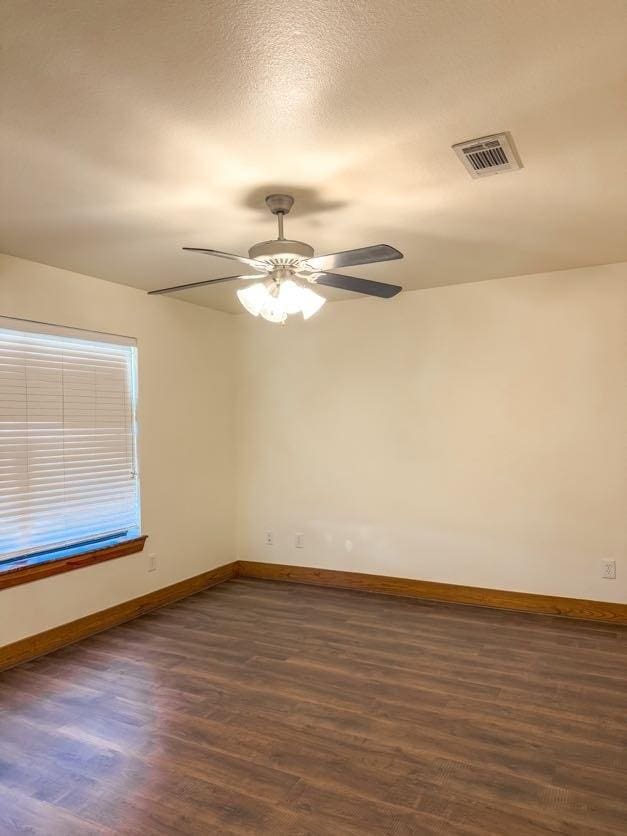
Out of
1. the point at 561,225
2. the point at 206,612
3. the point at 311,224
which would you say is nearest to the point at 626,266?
the point at 561,225

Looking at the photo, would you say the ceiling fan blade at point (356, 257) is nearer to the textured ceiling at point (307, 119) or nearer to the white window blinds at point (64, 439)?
the textured ceiling at point (307, 119)

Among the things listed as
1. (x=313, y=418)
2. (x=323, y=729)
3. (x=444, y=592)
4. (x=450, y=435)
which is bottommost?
(x=323, y=729)

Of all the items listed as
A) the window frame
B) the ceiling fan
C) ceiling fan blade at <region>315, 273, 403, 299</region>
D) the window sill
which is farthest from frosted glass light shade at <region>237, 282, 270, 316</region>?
the window sill

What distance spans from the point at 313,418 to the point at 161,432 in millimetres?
1299

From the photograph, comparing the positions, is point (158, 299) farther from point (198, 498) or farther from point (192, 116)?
point (192, 116)

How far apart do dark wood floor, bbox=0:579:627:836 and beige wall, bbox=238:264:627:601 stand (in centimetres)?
61

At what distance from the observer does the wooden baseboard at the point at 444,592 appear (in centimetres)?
396

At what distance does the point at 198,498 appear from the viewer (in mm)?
4887

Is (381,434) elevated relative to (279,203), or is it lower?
lower

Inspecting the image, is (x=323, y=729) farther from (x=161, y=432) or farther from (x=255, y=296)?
(x=161, y=432)

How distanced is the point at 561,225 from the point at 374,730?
2.71 metres

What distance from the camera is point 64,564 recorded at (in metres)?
3.66

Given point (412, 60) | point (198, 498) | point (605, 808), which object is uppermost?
point (412, 60)

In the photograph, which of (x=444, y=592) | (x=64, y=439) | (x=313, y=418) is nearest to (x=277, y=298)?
(x=64, y=439)
